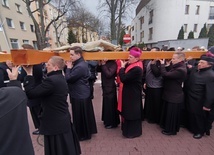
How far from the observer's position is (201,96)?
3211 millimetres

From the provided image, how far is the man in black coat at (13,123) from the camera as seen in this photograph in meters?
1.04

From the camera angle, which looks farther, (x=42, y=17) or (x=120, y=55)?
(x=42, y=17)

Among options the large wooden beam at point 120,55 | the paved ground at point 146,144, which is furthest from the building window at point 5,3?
the large wooden beam at point 120,55

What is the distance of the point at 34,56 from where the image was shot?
1.98m

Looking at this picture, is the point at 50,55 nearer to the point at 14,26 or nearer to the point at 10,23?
the point at 10,23

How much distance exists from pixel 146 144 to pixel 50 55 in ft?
8.68

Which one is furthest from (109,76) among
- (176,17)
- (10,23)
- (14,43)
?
(176,17)

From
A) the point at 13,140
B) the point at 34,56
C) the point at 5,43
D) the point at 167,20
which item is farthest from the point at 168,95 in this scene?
the point at 167,20

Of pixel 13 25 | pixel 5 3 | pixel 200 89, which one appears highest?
pixel 5 3

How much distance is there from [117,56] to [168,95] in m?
1.53

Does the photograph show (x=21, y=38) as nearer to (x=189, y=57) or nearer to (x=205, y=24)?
(x=189, y=57)

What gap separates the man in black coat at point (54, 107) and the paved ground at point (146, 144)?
0.87 metres

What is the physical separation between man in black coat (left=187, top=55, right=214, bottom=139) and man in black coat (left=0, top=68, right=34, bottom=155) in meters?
3.26

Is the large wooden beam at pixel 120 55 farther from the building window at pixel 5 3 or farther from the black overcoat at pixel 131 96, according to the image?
the building window at pixel 5 3
